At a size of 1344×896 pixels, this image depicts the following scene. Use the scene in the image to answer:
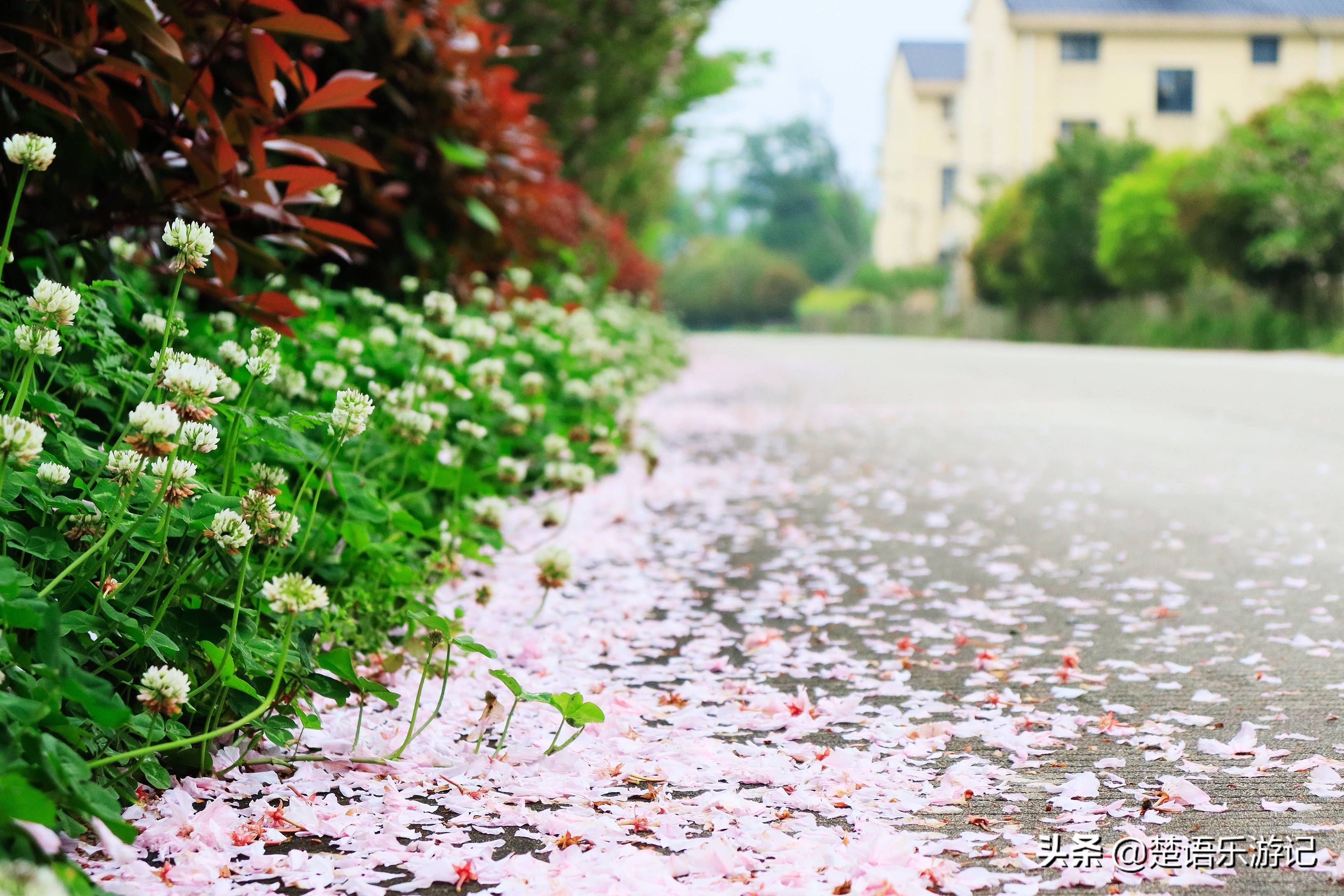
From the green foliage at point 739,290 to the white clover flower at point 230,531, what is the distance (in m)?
52.6

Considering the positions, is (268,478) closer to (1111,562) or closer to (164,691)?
(164,691)

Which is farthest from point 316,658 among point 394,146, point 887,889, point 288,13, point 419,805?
point 394,146

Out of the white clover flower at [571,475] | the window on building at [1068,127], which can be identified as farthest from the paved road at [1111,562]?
the window on building at [1068,127]

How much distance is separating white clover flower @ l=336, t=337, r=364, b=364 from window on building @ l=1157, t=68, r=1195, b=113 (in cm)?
3318

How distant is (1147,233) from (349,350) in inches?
867

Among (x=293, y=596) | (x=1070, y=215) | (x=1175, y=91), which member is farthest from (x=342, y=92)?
(x=1175, y=91)

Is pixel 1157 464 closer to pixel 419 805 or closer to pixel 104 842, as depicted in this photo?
pixel 419 805

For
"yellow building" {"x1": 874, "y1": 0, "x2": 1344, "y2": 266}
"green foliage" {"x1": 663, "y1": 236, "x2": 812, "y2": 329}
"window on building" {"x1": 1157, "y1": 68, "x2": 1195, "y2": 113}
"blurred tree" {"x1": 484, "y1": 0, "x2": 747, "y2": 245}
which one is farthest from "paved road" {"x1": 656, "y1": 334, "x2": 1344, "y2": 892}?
"green foliage" {"x1": 663, "y1": 236, "x2": 812, "y2": 329}

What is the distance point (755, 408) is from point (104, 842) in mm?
8518

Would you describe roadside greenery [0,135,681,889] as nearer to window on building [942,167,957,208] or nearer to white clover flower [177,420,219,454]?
white clover flower [177,420,219,454]

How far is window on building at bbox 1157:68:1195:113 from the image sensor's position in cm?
3241

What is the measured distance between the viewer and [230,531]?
1.86 metres

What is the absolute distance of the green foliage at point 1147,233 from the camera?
22312 mm

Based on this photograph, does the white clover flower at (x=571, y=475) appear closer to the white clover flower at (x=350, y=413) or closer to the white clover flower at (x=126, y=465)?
the white clover flower at (x=350, y=413)
